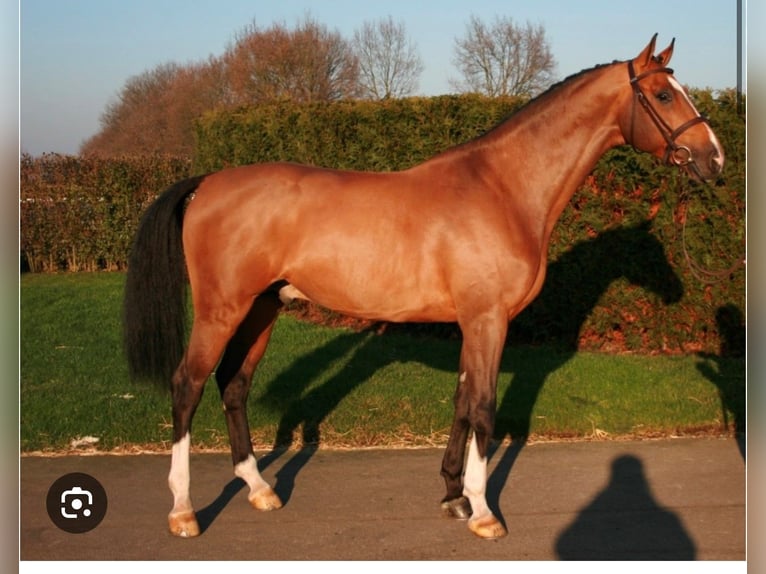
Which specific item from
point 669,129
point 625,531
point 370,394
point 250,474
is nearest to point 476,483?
point 625,531

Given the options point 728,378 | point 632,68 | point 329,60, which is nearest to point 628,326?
point 728,378

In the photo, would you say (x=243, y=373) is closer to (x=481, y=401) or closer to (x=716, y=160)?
(x=481, y=401)

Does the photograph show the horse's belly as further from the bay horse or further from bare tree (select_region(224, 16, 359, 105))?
bare tree (select_region(224, 16, 359, 105))

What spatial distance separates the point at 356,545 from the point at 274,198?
1967 millimetres

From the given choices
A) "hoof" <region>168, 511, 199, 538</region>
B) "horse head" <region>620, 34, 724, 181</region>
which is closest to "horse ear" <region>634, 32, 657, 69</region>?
"horse head" <region>620, 34, 724, 181</region>

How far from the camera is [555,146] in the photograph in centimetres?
518

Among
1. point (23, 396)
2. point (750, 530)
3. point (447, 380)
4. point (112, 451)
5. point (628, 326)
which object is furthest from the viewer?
point (628, 326)

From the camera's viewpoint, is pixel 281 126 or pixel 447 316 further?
pixel 281 126

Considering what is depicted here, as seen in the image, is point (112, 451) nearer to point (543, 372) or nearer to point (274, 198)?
point (274, 198)

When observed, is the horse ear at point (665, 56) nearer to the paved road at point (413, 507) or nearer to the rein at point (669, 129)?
the rein at point (669, 129)

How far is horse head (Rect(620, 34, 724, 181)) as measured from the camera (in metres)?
4.87

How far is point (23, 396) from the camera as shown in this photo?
306 inches

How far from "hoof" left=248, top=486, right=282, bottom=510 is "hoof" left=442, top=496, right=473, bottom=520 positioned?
98 centimetres

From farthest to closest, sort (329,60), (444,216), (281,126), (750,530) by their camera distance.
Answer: (329,60) → (281,126) → (444,216) → (750,530)
